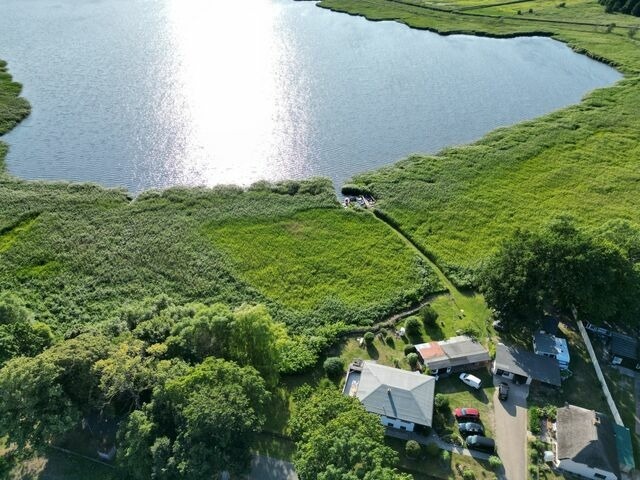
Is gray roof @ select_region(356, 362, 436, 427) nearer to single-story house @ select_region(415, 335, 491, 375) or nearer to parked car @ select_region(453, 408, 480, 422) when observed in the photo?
parked car @ select_region(453, 408, 480, 422)

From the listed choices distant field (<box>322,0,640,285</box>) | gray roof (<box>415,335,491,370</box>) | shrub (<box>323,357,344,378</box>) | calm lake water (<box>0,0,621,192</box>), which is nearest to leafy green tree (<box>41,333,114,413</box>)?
A: shrub (<box>323,357,344,378</box>)

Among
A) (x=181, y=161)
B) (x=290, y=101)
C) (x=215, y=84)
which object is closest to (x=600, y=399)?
(x=181, y=161)

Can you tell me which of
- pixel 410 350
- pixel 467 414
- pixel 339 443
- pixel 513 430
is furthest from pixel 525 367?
pixel 339 443

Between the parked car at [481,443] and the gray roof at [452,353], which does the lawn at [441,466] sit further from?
the gray roof at [452,353]

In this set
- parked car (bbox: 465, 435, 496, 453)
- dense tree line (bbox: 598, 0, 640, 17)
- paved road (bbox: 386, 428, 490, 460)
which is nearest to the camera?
parked car (bbox: 465, 435, 496, 453)

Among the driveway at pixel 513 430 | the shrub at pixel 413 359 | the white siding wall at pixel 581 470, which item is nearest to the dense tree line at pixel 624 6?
the driveway at pixel 513 430

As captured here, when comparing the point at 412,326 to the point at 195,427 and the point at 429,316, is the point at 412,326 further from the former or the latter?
the point at 195,427

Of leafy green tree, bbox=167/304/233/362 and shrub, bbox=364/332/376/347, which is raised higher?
leafy green tree, bbox=167/304/233/362
